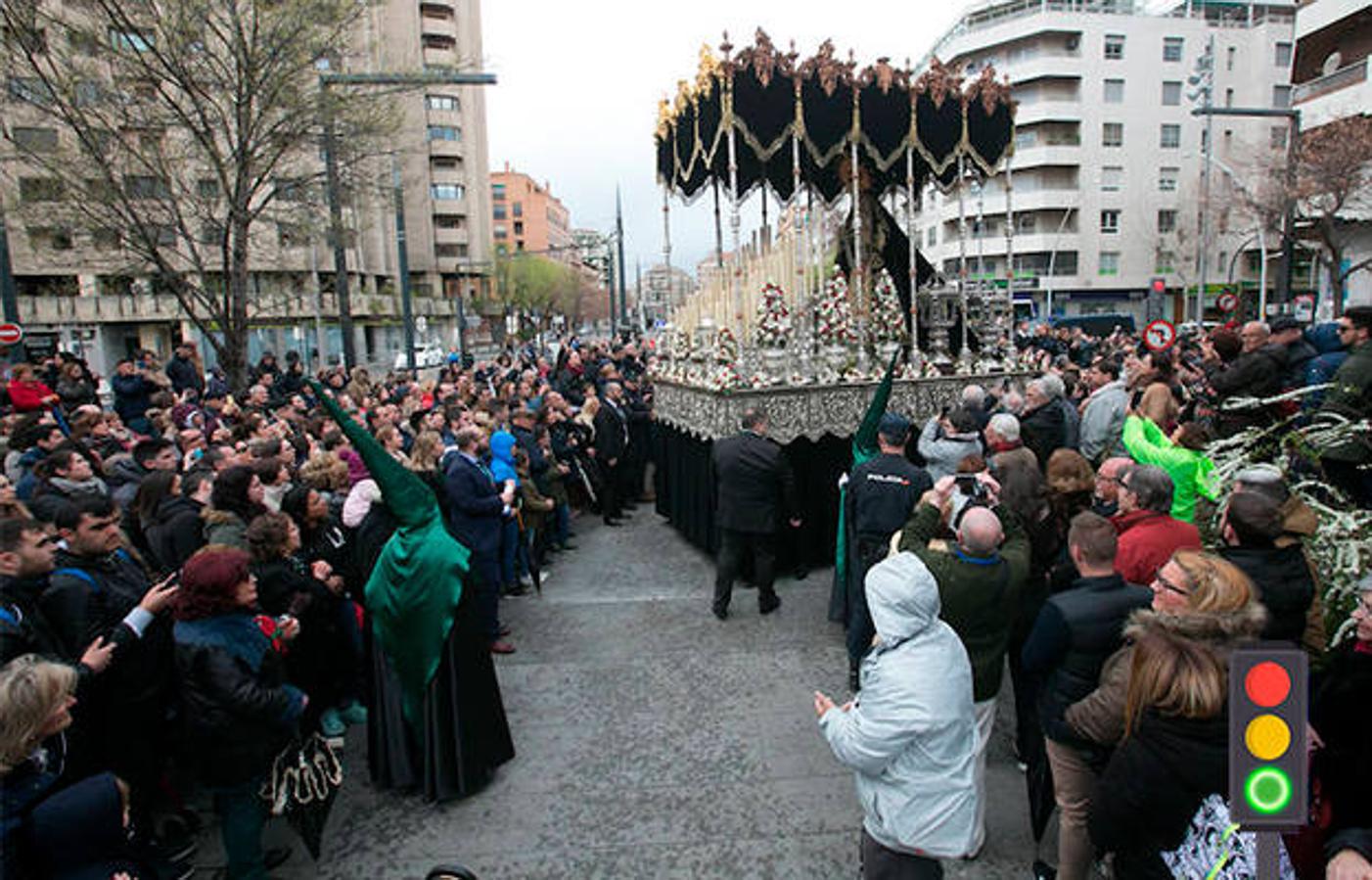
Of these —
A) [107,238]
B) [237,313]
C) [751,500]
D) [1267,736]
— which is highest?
[107,238]

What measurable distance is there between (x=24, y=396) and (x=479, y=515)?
6790mm

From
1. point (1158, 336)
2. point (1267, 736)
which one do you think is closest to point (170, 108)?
point (1267, 736)

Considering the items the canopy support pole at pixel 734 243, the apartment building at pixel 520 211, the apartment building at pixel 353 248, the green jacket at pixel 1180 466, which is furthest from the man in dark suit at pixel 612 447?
the apartment building at pixel 520 211

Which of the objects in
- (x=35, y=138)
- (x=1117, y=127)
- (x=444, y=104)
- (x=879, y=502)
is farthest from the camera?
(x=444, y=104)

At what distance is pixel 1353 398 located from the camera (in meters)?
5.02

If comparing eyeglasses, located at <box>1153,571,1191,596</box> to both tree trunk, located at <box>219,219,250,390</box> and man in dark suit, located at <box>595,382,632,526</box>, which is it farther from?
tree trunk, located at <box>219,219,250,390</box>

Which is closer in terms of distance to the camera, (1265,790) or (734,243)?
(1265,790)

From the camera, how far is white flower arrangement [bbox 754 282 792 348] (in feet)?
28.2

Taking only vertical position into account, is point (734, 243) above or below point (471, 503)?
above

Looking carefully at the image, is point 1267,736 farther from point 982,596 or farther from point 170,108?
point 170,108

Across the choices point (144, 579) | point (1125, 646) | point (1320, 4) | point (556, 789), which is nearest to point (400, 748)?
point (556, 789)

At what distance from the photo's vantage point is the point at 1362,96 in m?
20.7

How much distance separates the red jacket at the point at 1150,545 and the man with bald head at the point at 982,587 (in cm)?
45

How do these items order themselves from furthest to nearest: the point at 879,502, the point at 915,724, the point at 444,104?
the point at 444,104
the point at 879,502
the point at 915,724
